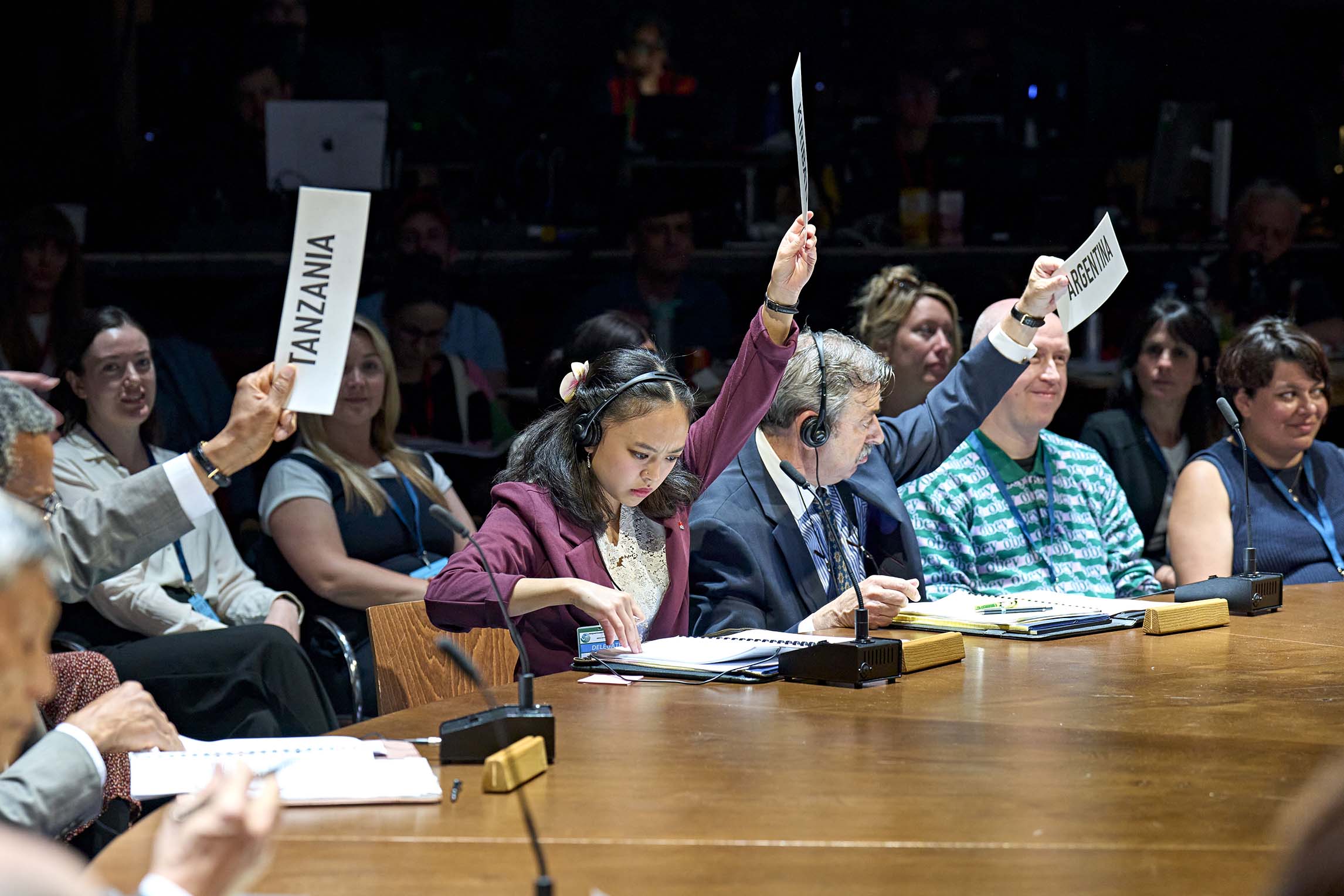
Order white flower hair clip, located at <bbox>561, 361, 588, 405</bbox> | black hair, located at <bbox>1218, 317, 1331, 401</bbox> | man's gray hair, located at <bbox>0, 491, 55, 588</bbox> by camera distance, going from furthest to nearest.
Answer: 1. black hair, located at <bbox>1218, 317, 1331, 401</bbox>
2. white flower hair clip, located at <bbox>561, 361, 588, 405</bbox>
3. man's gray hair, located at <bbox>0, 491, 55, 588</bbox>

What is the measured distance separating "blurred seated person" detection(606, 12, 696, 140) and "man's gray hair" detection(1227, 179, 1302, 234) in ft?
7.14

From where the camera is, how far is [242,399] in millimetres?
2549

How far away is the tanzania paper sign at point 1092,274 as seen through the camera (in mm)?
3115

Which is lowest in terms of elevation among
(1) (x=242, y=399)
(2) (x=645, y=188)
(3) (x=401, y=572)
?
(3) (x=401, y=572)

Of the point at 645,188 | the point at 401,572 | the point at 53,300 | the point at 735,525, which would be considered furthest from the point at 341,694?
the point at 645,188

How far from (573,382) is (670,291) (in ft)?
6.89

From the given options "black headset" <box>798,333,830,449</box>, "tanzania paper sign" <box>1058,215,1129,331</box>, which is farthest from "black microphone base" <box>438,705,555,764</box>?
"tanzania paper sign" <box>1058,215,1129,331</box>

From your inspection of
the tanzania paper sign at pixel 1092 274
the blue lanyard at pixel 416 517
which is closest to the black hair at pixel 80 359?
the blue lanyard at pixel 416 517

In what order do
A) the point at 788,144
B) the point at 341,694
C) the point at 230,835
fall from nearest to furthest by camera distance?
the point at 230,835
the point at 341,694
the point at 788,144

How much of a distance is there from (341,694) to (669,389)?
147cm

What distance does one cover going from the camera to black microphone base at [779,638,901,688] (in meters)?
2.38

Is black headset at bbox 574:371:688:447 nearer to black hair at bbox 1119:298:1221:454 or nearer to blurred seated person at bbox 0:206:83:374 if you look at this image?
blurred seated person at bbox 0:206:83:374

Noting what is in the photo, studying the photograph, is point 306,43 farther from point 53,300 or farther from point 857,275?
point 857,275

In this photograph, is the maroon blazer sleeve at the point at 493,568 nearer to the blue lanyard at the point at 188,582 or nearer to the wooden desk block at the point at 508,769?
the wooden desk block at the point at 508,769
